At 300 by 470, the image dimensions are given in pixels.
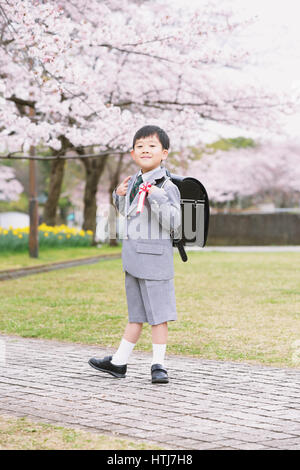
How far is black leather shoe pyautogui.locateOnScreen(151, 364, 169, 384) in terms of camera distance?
15.3 ft

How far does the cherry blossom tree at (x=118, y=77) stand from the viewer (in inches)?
392

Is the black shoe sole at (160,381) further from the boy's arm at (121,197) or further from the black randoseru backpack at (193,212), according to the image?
the boy's arm at (121,197)

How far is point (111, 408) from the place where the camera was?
404 cm

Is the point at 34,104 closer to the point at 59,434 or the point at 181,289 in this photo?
the point at 181,289

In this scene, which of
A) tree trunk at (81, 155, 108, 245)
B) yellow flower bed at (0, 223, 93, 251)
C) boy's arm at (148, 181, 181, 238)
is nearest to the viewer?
boy's arm at (148, 181, 181, 238)

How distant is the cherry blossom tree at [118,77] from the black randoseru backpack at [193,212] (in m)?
3.49

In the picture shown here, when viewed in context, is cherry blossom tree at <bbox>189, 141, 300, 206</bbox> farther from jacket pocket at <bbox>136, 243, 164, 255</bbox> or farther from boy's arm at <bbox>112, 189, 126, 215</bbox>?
→ jacket pocket at <bbox>136, 243, 164, 255</bbox>

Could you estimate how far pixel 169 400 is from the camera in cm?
424

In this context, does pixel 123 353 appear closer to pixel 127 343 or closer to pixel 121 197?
pixel 127 343

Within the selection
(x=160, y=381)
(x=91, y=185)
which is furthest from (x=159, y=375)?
(x=91, y=185)

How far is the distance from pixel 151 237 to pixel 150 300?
0.43m

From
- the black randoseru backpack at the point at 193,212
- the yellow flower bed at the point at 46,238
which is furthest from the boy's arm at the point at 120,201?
the yellow flower bed at the point at 46,238

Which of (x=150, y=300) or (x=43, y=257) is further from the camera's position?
(x=43, y=257)

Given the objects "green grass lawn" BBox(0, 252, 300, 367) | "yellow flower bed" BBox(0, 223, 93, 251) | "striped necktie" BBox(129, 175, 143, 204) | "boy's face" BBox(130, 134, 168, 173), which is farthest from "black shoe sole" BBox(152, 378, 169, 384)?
"yellow flower bed" BBox(0, 223, 93, 251)
